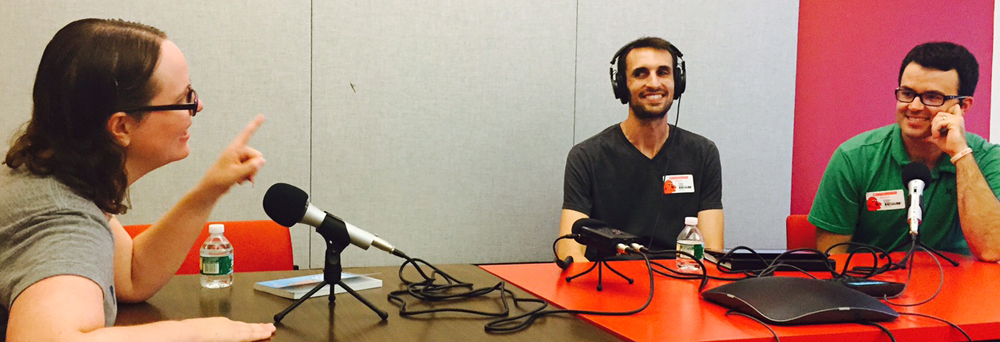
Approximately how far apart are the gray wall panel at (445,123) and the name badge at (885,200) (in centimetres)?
124

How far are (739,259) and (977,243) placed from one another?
0.85 metres

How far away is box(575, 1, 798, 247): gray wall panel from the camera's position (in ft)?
10.4

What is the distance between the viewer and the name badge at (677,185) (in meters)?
2.65

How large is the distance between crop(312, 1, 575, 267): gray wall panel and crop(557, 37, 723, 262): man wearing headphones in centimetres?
46

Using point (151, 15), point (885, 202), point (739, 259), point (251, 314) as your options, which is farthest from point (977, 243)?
point (151, 15)

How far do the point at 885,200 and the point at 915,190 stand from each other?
65 cm

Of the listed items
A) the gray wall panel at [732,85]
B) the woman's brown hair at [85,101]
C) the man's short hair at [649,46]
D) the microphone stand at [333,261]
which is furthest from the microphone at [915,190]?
the woman's brown hair at [85,101]

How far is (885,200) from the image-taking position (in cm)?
235

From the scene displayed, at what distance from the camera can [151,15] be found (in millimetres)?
2621

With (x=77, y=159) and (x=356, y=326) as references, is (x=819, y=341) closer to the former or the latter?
(x=356, y=326)

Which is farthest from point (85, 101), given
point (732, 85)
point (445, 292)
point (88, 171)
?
point (732, 85)

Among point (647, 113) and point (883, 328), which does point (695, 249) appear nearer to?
point (883, 328)

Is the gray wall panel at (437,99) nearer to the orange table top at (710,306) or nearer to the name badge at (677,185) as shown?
the name badge at (677,185)

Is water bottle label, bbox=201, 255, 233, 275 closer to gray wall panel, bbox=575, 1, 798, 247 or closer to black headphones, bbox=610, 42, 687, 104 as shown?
black headphones, bbox=610, 42, 687, 104
